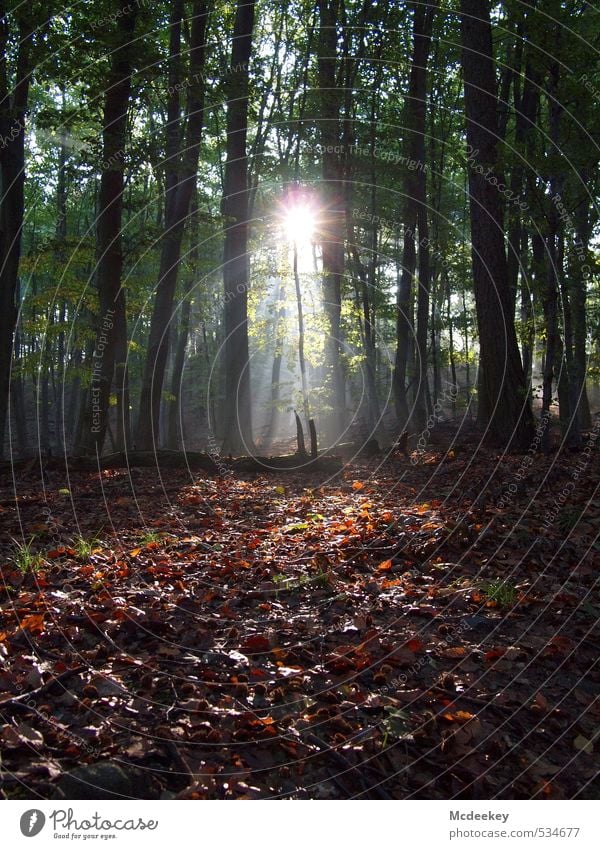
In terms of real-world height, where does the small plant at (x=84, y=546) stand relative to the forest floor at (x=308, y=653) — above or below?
above

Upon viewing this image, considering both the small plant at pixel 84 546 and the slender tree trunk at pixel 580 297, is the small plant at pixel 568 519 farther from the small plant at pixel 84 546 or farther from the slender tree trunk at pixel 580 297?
the slender tree trunk at pixel 580 297

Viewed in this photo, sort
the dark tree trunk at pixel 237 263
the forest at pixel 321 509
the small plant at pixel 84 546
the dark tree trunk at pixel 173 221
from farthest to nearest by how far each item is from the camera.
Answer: the dark tree trunk at pixel 237 263 < the dark tree trunk at pixel 173 221 < the small plant at pixel 84 546 < the forest at pixel 321 509

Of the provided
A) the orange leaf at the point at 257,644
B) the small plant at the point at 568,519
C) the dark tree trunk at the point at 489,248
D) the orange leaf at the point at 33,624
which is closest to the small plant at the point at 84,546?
the orange leaf at the point at 33,624

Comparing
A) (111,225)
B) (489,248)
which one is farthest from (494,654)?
(111,225)

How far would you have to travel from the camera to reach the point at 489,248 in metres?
12.1

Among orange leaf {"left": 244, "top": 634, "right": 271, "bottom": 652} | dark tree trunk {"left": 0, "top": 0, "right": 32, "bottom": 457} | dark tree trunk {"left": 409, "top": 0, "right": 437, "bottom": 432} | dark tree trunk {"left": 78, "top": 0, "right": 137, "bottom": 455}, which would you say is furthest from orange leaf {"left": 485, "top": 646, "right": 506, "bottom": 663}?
dark tree trunk {"left": 409, "top": 0, "right": 437, "bottom": 432}

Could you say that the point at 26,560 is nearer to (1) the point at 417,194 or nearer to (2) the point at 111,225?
(2) the point at 111,225

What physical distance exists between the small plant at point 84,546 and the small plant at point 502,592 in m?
4.05

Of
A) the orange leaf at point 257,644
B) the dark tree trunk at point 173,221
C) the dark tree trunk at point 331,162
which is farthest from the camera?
the dark tree trunk at point 331,162

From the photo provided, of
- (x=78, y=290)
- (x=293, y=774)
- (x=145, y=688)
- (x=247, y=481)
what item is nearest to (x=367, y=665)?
(x=293, y=774)

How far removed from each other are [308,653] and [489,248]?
990 cm

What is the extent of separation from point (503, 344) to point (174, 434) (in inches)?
798

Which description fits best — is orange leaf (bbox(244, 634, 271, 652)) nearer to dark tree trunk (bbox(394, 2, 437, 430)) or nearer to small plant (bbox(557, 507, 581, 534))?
small plant (bbox(557, 507, 581, 534))

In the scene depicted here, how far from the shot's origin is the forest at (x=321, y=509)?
3529mm
